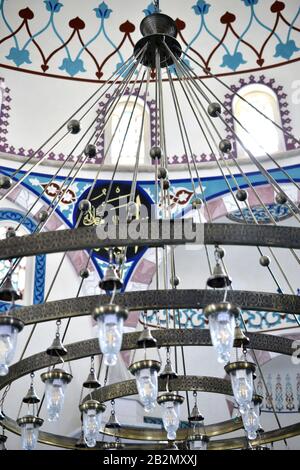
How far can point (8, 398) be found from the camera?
7875mm

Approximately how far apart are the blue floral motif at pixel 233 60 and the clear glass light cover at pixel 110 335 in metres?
7.13

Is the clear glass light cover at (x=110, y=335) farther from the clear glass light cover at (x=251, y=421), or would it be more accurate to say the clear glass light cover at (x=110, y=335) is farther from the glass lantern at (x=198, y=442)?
the glass lantern at (x=198, y=442)

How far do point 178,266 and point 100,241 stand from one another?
22.3 ft

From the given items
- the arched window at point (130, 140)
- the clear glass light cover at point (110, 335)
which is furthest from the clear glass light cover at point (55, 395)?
the arched window at point (130, 140)

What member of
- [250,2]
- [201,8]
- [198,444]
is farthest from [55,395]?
[250,2]

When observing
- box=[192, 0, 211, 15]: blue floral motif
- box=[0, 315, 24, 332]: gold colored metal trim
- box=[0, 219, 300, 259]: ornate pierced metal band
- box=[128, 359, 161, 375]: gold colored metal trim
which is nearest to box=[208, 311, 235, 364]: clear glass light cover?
box=[0, 219, 300, 259]: ornate pierced metal band

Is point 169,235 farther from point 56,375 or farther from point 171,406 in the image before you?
point 171,406

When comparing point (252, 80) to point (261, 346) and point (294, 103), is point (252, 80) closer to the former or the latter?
point (294, 103)

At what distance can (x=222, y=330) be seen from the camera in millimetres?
3428

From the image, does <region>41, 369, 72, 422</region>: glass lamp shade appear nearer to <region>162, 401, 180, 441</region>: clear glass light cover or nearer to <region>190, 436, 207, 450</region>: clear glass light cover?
<region>162, 401, 180, 441</region>: clear glass light cover

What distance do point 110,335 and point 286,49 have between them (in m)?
7.35

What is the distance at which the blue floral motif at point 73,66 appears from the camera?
9852 millimetres
